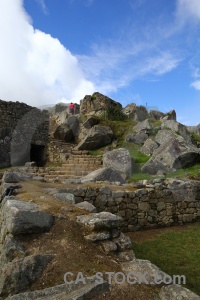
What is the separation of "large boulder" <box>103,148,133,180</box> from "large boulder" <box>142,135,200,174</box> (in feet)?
2.60

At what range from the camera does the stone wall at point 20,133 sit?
18.0 meters

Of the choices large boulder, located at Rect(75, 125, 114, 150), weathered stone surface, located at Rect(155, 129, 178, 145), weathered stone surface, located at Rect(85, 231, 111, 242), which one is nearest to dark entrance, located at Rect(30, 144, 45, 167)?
large boulder, located at Rect(75, 125, 114, 150)

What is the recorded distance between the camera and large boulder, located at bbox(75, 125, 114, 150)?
19703 millimetres

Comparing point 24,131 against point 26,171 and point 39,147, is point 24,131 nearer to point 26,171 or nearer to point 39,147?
point 39,147

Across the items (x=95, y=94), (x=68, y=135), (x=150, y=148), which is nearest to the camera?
(x=150, y=148)

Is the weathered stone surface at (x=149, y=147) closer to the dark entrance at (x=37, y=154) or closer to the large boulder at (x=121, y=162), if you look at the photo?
the large boulder at (x=121, y=162)

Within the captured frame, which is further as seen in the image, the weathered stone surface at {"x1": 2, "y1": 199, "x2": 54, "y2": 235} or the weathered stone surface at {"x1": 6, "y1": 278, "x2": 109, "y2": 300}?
the weathered stone surface at {"x1": 2, "y1": 199, "x2": 54, "y2": 235}

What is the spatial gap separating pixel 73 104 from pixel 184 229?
85.8 feet

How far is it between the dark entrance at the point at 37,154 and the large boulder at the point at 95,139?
8.51 ft

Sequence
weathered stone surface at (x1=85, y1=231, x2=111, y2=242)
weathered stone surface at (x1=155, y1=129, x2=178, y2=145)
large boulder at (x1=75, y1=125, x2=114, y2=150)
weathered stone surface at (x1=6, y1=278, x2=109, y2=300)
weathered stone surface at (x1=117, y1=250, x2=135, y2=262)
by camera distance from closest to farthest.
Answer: weathered stone surface at (x1=6, y1=278, x2=109, y2=300)
weathered stone surface at (x1=117, y1=250, x2=135, y2=262)
weathered stone surface at (x1=85, y1=231, x2=111, y2=242)
weathered stone surface at (x1=155, y1=129, x2=178, y2=145)
large boulder at (x1=75, y1=125, x2=114, y2=150)

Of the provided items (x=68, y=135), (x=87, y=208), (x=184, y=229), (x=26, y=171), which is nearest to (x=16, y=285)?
(x=87, y=208)

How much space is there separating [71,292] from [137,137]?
57.4ft

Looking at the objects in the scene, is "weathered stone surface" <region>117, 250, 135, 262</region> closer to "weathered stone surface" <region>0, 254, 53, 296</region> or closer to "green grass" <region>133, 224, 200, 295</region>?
"weathered stone surface" <region>0, 254, 53, 296</region>

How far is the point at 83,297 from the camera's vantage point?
8.26 feet
